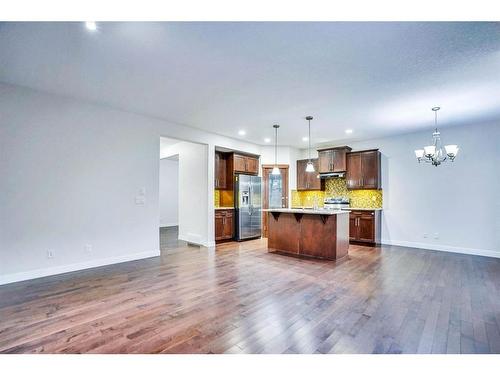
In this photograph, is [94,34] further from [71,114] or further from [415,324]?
[415,324]

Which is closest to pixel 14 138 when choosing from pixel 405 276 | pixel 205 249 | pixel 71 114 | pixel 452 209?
pixel 71 114

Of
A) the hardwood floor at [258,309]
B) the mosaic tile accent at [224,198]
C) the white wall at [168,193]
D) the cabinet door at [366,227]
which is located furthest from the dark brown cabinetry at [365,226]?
the white wall at [168,193]

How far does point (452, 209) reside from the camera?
18.3 ft

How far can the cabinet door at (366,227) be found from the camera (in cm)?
625

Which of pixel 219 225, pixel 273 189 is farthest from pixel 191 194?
pixel 273 189

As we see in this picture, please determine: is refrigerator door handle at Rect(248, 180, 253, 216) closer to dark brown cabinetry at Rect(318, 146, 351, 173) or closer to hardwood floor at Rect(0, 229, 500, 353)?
dark brown cabinetry at Rect(318, 146, 351, 173)

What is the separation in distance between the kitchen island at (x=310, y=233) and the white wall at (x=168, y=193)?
5886 millimetres

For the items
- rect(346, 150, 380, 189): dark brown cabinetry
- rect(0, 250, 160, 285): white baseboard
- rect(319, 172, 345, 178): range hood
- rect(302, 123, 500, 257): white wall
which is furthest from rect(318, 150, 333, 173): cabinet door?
rect(0, 250, 160, 285): white baseboard

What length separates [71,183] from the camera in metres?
4.06

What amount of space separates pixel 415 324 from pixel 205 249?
426cm

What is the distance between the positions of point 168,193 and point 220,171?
4.17 m

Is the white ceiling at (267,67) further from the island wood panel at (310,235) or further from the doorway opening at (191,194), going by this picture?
the island wood panel at (310,235)

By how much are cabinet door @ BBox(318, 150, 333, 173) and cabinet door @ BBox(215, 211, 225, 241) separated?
3.09m

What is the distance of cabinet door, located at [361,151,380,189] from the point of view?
253 inches
